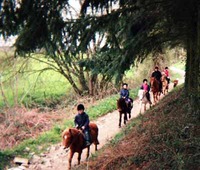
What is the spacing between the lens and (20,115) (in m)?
21.9

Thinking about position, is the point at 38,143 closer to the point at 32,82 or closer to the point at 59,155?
the point at 59,155

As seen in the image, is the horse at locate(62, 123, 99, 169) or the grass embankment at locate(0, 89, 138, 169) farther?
the grass embankment at locate(0, 89, 138, 169)

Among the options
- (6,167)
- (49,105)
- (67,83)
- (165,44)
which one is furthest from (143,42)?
(67,83)

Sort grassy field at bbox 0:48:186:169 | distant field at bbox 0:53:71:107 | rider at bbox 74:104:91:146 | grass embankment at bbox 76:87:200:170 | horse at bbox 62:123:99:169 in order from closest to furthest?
1. grass embankment at bbox 76:87:200:170
2. horse at bbox 62:123:99:169
3. rider at bbox 74:104:91:146
4. grassy field at bbox 0:48:186:169
5. distant field at bbox 0:53:71:107

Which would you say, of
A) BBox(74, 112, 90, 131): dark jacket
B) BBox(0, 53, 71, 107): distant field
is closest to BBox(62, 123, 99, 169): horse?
BBox(74, 112, 90, 131): dark jacket

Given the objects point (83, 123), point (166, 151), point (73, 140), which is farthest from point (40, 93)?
point (166, 151)

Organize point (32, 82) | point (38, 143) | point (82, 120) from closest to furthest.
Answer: point (82, 120) → point (38, 143) → point (32, 82)

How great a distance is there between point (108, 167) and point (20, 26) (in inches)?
183

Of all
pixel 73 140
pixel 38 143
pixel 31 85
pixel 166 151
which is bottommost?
pixel 38 143

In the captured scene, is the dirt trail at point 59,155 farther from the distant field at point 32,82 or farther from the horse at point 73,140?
the distant field at point 32,82

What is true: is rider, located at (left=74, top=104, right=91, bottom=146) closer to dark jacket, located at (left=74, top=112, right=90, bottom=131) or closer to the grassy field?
dark jacket, located at (left=74, top=112, right=90, bottom=131)

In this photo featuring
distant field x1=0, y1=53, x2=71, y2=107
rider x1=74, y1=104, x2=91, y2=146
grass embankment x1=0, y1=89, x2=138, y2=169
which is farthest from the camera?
distant field x1=0, y1=53, x2=71, y2=107

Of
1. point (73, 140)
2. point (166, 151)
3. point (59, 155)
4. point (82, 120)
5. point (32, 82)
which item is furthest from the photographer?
point (32, 82)

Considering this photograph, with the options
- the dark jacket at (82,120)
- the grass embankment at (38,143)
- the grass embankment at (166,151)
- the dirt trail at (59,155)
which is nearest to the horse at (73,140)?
the dark jacket at (82,120)
